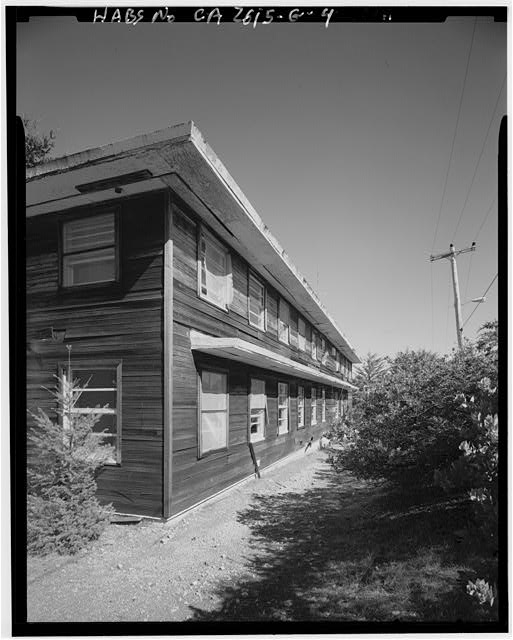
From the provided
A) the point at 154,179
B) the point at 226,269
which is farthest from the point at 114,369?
the point at 226,269

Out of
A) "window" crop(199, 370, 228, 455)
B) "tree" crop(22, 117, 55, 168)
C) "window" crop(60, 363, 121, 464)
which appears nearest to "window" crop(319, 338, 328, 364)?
"window" crop(199, 370, 228, 455)

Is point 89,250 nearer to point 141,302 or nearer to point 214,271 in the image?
point 141,302

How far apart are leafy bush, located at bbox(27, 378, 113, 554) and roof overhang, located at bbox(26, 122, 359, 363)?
10.6 ft

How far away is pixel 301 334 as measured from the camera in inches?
628

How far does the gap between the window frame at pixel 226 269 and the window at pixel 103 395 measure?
219 cm

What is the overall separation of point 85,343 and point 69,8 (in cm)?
447

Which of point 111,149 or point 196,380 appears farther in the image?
point 196,380

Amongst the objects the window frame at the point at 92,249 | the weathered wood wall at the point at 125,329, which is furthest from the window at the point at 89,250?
the weathered wood wall at the point at 125,329

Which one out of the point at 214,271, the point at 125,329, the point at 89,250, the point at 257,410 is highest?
the point at 89,250

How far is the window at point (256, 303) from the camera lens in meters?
10.3

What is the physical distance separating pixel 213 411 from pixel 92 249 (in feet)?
12.5

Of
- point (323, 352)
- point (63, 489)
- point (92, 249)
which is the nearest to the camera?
point (63, 489)

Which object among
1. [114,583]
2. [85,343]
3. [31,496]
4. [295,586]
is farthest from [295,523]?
[85,343]

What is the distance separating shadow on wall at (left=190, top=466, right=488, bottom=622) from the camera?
3.63m
